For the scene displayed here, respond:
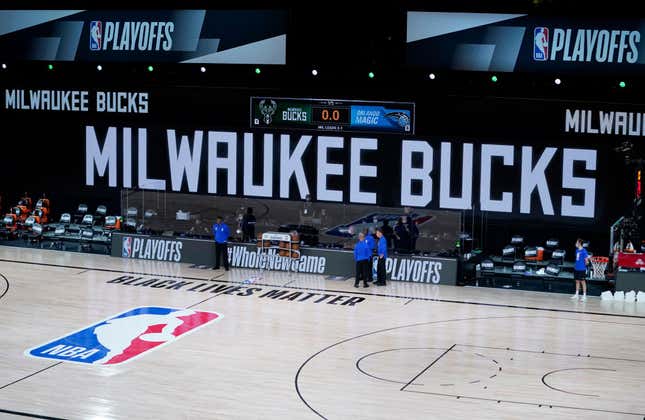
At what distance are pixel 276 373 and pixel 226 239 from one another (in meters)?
10.6

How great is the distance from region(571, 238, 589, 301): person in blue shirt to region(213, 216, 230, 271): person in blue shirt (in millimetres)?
9439

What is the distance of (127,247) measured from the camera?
31.3 m

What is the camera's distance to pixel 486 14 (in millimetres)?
27562

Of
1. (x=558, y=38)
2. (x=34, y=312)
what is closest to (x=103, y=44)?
(x=34, y=312)

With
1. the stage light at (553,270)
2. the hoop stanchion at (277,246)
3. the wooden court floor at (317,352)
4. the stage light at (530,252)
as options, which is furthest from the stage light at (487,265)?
the hoop stanchion at (277,246)

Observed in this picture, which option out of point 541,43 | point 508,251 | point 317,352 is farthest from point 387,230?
point 317,352

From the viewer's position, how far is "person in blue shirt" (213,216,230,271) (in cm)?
2925

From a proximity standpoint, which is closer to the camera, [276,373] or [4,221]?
[276,373]

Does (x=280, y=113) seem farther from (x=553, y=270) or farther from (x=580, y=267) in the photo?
(x=580, y=267)

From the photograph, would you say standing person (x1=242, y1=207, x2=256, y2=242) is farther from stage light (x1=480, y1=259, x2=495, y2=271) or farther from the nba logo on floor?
stage light (x1=480, y1=259, x2=495, y2=271)

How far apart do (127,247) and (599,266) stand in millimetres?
13456

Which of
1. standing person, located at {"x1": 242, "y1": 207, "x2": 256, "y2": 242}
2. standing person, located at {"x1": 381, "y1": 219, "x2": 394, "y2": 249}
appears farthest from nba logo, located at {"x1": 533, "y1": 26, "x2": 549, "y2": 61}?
standing person, located at {"x1": 242, "y1": 207, "x2": 256, "y2": 242}

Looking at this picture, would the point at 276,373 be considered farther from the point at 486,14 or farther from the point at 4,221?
the point at 4,221

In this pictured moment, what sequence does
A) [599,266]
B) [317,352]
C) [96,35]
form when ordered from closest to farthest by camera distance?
[317,352] → [599,266] → [96,35]
